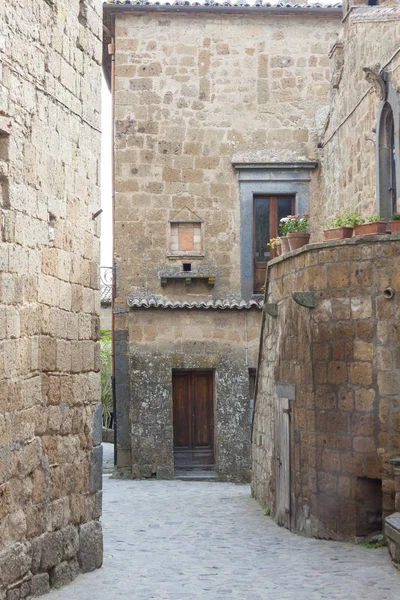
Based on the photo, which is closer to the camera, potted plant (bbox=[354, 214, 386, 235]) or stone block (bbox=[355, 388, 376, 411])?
stone block (bbox=[355, 388, 376, 411])

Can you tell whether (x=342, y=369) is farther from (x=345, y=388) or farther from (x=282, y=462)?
(x=282, y=462)

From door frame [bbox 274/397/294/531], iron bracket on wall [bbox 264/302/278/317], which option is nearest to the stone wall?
door frame [bbox 274/397/294/531]

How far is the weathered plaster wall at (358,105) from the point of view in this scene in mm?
11555

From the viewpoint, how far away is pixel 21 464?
6488mm

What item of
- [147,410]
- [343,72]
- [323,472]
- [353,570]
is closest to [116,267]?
[147,410]

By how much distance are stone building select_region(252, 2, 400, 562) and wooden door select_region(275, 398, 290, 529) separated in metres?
0.01

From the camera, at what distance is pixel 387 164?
38.5 ft

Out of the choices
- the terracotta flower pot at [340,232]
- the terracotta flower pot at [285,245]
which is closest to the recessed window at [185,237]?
the terracotta flower pot at [285,245]

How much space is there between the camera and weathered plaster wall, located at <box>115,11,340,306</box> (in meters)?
16.5

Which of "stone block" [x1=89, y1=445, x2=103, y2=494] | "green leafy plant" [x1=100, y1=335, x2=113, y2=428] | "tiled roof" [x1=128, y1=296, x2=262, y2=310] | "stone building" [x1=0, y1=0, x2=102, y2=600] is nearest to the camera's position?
"stone building" [x1=0, y1=0, x2=102, y2=600]

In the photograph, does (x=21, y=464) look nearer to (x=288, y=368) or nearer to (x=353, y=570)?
(x=353, y=570)

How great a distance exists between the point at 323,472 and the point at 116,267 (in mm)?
7968

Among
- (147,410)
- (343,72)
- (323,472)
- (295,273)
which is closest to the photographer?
(323,472)

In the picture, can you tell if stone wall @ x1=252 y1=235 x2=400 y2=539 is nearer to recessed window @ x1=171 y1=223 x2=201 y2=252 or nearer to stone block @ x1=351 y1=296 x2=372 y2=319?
stone block @ x1=351 y1=296 x2=372 y2=319
